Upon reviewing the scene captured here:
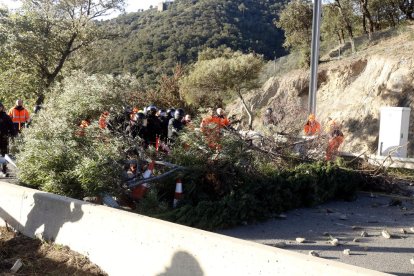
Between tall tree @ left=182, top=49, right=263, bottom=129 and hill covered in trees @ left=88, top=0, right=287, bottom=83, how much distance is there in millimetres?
15015

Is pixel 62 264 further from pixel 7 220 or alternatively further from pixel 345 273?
pixel 345 273

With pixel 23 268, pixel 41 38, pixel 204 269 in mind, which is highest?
pixel 41 38

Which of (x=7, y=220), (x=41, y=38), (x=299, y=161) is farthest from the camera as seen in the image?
(x=41, y=38)

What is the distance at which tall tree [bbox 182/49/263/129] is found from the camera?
91.7ft

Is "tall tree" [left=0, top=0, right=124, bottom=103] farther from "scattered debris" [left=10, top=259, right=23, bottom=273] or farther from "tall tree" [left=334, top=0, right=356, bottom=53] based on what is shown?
"scattered debris" [left=10, top=259, right=23, bottom=273]

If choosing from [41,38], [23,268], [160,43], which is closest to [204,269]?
[23,268]

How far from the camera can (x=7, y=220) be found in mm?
6129

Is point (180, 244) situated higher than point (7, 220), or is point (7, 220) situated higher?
point (180, 244)

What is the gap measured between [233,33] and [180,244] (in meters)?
50.3

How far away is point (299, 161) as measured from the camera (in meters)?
9.67

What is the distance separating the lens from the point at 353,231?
6.93m

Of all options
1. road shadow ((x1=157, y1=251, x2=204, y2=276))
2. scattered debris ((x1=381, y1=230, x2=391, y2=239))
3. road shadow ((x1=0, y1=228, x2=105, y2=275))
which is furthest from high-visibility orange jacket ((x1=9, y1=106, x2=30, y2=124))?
road shadow ((x1=157, y1=251, x2=204, y2=276))

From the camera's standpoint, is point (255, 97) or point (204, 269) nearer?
point (204, 269)

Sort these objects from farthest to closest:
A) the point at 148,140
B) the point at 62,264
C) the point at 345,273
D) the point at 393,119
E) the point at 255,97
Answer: the point at 255,97 < the point at 393,119 < the point at 148,140 < the point at 62,264 < the point at 345,273
